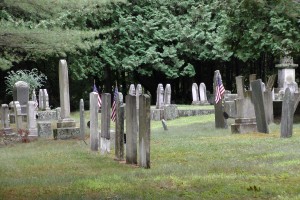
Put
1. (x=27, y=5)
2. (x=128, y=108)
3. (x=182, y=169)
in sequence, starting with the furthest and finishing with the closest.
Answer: (x=27, y=5) → (x=128, y=108) → (x=182, y=169)

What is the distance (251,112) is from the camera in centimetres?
1895

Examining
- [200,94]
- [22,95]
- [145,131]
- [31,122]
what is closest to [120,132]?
[145,131]

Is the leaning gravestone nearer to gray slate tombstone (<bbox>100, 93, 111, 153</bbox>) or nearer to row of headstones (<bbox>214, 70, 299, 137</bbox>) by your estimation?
row of headstones (<bbox>214, 70, 299, 137</bbox>)

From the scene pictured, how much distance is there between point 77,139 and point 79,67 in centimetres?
2191

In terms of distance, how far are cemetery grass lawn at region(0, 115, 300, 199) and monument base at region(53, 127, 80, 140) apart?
274 cm

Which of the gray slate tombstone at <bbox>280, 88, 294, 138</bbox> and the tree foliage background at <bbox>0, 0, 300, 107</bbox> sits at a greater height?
the tree foliage background at <bbox>0, 0, 300, 107</bbox>

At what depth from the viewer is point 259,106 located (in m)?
17.9

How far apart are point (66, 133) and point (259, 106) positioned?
21.5 feet

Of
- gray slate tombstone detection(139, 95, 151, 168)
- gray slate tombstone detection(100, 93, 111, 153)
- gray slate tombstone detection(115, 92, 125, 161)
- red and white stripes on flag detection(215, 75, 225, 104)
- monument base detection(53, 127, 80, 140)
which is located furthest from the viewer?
red and white stripes on flag detection(215, 75, 225, 104)

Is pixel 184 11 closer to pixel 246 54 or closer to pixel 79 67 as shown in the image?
pixel 79 67

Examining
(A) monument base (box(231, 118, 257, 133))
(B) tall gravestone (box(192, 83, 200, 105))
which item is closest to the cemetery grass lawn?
(A) monument base (box(231, 118, 257, 133))

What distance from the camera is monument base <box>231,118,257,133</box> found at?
18.5 m

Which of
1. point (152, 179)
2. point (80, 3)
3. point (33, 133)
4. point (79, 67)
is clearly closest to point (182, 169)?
point (152, 179)

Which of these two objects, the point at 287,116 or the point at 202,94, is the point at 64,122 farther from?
the point at 202,94
